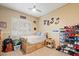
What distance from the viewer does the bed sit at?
1712 millimetres

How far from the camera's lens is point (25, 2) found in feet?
5.64

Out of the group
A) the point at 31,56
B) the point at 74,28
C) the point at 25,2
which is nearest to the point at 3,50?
the point at 31,56

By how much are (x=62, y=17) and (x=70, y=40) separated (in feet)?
1.29

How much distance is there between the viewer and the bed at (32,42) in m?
1.71

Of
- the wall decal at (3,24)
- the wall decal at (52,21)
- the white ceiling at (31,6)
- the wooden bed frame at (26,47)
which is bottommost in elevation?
the wooden bed frame at (26,47)

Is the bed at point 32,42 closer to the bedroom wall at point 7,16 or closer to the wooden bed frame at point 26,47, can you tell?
the wooden bed frame at point 26,47

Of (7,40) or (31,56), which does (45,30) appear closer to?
(31,56)

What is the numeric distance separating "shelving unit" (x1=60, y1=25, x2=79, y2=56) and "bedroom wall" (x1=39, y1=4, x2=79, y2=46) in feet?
0.26

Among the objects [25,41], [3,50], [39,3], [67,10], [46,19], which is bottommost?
[3,50]

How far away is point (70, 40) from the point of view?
172 cm

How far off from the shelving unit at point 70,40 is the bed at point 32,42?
0.31 m

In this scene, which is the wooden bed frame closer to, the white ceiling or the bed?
the bed

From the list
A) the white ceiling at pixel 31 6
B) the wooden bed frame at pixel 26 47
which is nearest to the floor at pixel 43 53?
the wooden bed frame at pixel 26 47

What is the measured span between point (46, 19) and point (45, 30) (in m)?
0.19
